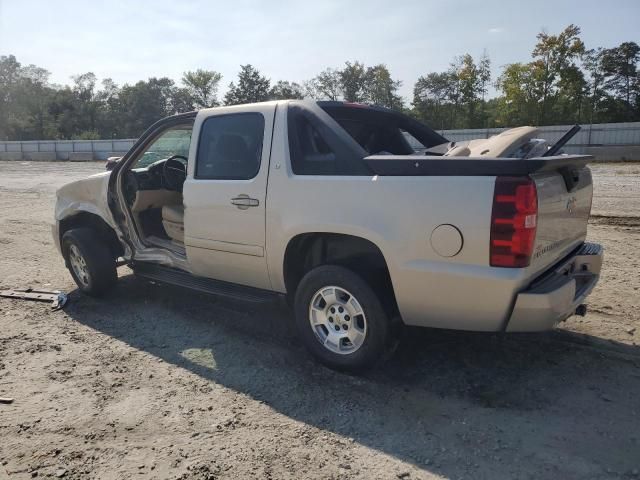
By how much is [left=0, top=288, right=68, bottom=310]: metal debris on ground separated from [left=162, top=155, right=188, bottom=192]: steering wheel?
1.64 m

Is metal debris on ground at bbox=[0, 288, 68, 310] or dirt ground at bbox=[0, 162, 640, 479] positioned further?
metal debris on ground at bbox=[0, 288, 68, 310]

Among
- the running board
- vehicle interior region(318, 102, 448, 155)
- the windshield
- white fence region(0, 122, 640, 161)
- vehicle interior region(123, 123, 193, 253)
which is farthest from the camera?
white fence region(0, 122, 640, 161)

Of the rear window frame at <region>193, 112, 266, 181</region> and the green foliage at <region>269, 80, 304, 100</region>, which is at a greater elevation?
the green foliage at <region>269, 80, 304, 100</region>

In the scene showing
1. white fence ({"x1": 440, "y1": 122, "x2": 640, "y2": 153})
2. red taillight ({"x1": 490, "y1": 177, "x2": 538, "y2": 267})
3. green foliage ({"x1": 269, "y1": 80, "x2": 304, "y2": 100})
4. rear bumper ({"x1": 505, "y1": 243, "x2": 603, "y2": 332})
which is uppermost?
green foliage ({"x1": 269, "y1": 80, "x2": 304, "y2": 100})

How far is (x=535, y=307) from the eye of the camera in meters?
2.91

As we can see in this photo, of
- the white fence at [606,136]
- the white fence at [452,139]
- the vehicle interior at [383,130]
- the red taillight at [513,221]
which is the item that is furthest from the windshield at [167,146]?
the white fence at [606,136]

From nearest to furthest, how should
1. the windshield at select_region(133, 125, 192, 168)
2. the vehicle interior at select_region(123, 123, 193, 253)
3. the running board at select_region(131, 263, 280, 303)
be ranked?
the running board at select_region(131, 263, 280, 303), the windshield at select_region(133, 125, 192, 168), the vehicle interior at select_region(123, 123, 193, 253)

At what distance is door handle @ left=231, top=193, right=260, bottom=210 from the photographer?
12.7 feet

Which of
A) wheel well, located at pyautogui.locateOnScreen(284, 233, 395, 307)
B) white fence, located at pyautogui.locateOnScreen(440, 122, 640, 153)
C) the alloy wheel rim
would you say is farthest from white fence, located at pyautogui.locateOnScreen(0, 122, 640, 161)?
the alloy wheel rim

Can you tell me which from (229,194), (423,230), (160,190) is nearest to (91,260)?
(160,190)

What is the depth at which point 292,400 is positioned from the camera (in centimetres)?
330

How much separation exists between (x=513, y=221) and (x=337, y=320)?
1420 mm

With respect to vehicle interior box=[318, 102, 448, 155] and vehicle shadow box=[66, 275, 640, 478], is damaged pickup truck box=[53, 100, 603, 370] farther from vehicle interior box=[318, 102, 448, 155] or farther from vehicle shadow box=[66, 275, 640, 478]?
vehicle shadow box=[66, 275, 640, 478]

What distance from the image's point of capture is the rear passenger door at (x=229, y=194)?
12.8 feet
